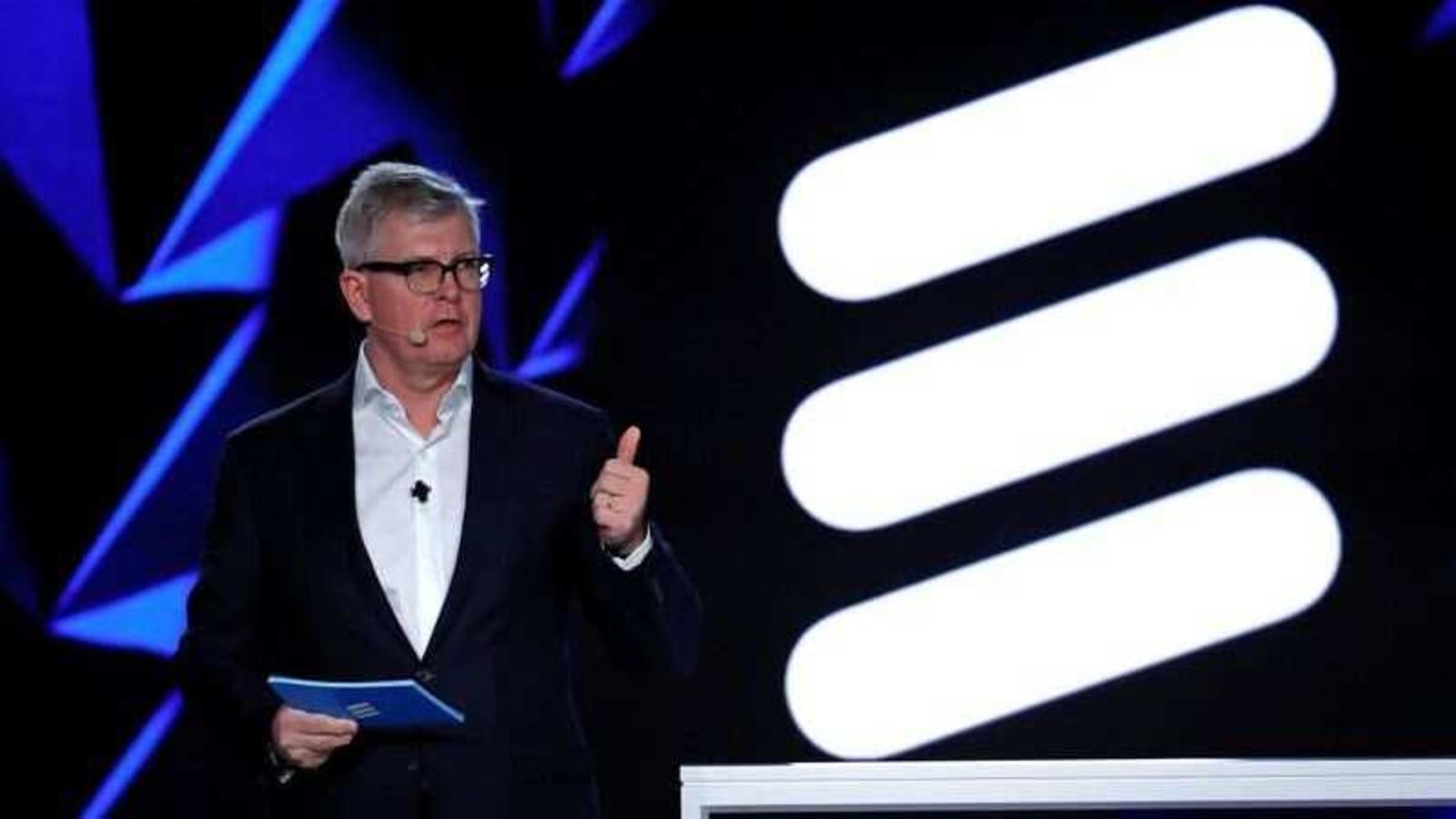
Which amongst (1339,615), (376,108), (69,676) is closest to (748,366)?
(376,108)

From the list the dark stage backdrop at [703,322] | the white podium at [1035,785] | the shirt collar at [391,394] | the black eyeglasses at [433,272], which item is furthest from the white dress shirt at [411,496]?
the dark stage backdrop at [703,322]

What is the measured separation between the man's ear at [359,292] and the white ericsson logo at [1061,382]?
95cm

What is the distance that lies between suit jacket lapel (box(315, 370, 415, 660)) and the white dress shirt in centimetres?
1

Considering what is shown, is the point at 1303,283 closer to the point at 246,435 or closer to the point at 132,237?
the point at 246,435

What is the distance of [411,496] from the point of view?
2.64 metres

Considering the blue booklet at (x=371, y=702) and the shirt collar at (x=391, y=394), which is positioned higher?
the shirt collar at (x=391, y=394)

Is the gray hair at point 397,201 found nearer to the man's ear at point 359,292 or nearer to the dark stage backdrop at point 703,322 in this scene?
the man's ear at point 359,292

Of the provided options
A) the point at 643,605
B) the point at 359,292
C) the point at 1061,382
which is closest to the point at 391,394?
the point at 359,292

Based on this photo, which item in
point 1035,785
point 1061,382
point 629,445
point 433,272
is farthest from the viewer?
point 1061,382

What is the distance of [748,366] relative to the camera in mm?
3541

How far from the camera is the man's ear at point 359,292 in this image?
2729 mm

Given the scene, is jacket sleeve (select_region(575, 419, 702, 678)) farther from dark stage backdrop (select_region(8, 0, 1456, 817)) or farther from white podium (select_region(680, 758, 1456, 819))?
dark stage backdrop (select_region(8, 0, 1456, 817))

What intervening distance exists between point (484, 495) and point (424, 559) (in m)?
0.10

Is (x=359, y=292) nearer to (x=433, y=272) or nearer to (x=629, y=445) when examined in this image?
(x=433, y=272)
